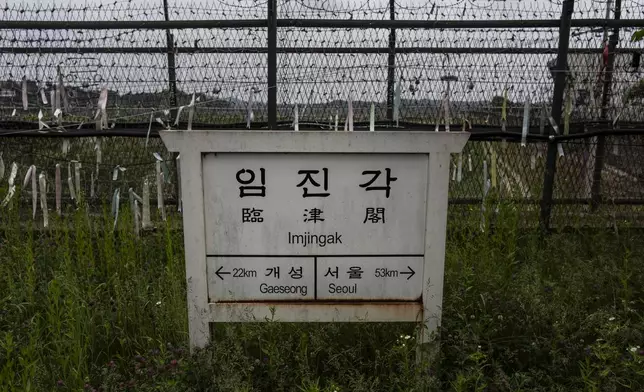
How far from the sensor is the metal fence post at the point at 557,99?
16.6 ft

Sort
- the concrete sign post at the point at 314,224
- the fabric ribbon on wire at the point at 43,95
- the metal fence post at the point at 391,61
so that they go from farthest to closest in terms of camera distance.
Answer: the metal fence post at the point at 391,61 < the fabric ribbon on wire at the point at 43,95 < the concrete sign post at the point at 314,224

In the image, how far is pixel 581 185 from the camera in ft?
18.0

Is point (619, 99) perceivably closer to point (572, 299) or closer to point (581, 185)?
point (581, 185)

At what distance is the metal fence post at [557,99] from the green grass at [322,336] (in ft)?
3.07

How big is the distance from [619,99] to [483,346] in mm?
3469

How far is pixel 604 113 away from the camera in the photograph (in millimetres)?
5457

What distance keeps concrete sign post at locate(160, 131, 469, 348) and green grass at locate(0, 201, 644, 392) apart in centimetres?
19

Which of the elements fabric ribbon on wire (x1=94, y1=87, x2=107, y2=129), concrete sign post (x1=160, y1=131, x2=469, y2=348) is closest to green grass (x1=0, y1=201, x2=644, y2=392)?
concrete sign post (x1=160, y1=131, x2=469, y2=348)

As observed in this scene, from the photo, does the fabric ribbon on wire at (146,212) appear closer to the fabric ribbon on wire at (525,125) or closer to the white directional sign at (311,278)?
the white directional sign at (311,278)

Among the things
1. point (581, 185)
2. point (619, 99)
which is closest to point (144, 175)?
point (581, 185)

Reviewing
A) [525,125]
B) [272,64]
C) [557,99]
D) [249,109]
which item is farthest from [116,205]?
[557,99]

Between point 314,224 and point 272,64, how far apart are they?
2.65m

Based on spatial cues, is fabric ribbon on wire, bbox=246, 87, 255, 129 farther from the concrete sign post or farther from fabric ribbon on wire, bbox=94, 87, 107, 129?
the concrete sign post

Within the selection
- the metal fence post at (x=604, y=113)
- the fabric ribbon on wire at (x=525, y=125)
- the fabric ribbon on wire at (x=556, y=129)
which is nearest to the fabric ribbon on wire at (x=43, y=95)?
the fabric ribbon on wire at (x=525, y=125)
